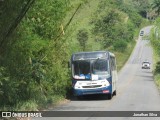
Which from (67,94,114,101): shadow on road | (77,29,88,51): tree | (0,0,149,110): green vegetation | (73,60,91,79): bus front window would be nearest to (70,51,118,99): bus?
(73,60,91,79): bus front window

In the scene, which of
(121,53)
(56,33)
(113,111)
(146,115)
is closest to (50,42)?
(56,33)

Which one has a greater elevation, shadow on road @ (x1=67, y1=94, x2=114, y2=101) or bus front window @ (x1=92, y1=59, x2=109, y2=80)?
bus front window @ (x1=92, y1=59, x2=109, y2=80)

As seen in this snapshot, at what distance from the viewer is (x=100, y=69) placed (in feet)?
94.0

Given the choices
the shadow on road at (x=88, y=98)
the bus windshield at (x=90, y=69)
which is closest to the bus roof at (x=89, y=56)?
the bus windshield at (x=90, y=69)

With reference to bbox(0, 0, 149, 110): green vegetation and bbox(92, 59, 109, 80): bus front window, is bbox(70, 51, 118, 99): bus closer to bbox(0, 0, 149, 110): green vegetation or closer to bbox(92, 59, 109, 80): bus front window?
bbox(92, 59, 109, 80): bus front window

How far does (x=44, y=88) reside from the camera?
83.7 ft

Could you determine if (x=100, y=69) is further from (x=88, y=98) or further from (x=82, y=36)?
(x=82, y=36)

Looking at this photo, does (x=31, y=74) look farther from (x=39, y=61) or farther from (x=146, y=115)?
(x=146, y=115)

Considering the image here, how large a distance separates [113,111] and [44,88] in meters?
5.59

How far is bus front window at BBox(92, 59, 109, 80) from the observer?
28.5 meters

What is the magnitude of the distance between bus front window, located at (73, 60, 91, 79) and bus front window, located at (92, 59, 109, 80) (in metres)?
0.35

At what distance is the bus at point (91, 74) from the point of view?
93.5 ft

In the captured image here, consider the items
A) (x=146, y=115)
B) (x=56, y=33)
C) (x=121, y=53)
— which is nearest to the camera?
(x=146, y=115)

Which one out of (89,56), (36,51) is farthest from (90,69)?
(36,51)
